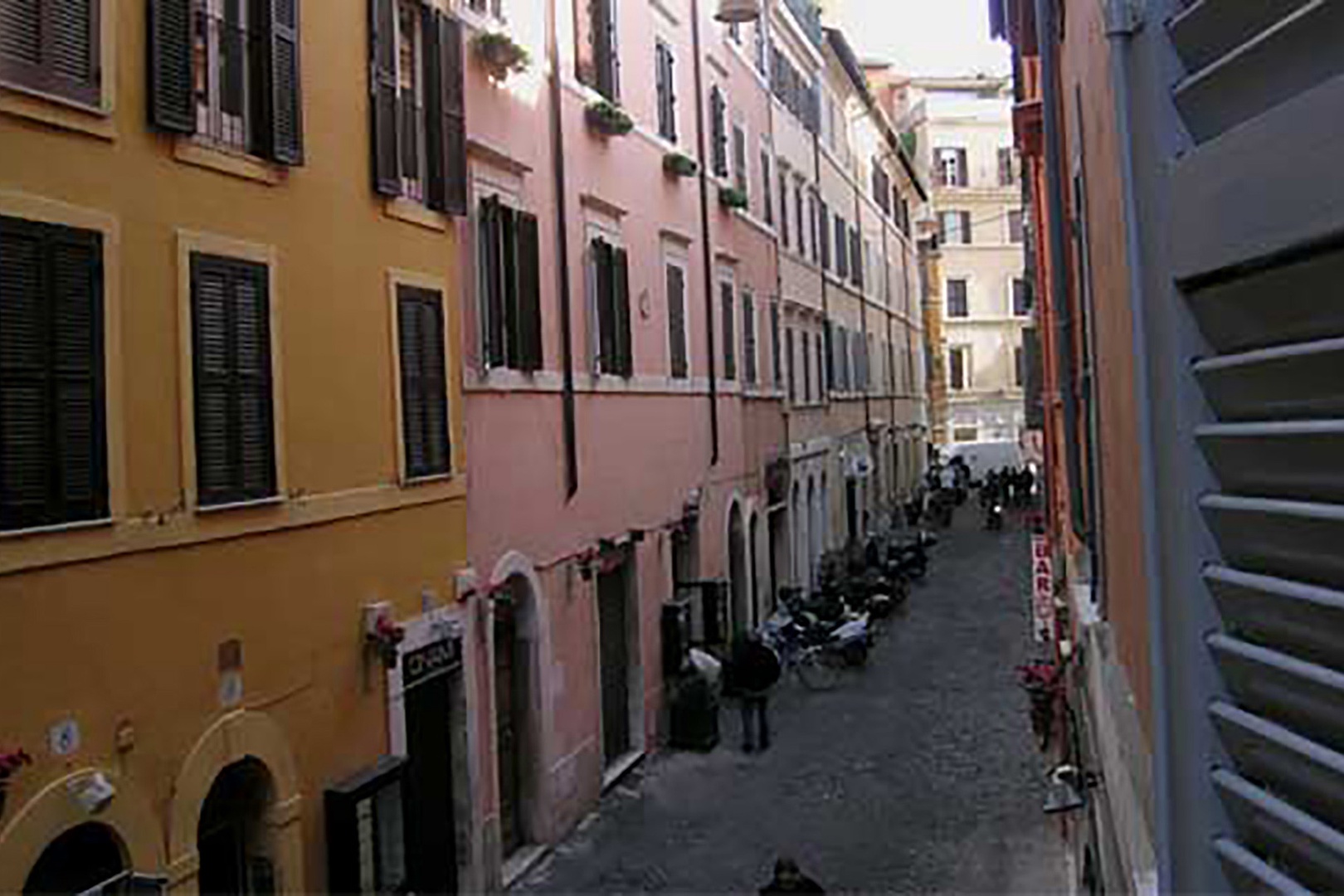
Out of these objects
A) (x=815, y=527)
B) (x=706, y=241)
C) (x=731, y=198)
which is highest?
(x=731, y=198)

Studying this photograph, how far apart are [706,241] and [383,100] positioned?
34.9 feet

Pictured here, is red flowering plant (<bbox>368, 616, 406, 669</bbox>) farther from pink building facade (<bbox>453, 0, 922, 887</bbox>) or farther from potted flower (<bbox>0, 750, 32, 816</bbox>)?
potted flower (<bbox>0, 750, 32, 816</bbox>)

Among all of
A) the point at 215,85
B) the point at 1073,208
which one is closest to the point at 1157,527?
the point at 1073,208

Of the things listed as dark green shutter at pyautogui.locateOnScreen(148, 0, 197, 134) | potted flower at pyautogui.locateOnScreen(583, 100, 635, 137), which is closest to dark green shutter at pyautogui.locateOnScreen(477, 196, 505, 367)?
potted flower at pyautogui.locateOnScreen(583, 100, 635, 137)

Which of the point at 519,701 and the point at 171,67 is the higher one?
the point at 171,67

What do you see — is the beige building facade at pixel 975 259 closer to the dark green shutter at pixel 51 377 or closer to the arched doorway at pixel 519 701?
the arched doorway at pixel 519 701

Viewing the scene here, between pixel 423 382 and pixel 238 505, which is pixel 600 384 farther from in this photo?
pixel 238 505

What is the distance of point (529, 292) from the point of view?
43.5 feet

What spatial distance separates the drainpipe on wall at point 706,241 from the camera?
20.4m

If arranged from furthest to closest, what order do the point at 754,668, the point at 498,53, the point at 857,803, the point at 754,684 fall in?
the point at 754,668 → the point at 754,684 → the point at 857,803 → the point at 498,53

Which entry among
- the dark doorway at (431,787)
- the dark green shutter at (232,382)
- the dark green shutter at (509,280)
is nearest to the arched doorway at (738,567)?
the dark green shutter at (509,280)

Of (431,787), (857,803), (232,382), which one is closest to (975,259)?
(857,803)

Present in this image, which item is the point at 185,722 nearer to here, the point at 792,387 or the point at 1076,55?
the point at 1076,55

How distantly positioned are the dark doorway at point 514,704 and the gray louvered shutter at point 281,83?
16.8 ft
